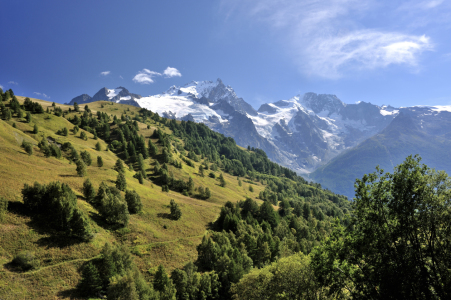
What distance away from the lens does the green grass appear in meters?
40.8

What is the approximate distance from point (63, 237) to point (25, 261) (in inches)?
393

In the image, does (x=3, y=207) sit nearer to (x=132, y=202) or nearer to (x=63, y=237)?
(x=63, y=237)

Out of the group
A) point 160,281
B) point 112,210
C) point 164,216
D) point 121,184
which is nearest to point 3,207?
point 112,210

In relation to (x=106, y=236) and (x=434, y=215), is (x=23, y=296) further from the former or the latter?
(x=434, y=215)

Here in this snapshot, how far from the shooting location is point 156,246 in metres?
64.1

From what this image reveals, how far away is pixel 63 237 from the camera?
51031 mm

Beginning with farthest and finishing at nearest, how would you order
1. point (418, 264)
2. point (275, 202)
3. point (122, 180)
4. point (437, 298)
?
1. point (275, 202)
2. point (122, 180)
3. point (418, 264)
4. point (437, 298)

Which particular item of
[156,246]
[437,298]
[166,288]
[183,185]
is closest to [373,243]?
[437,298]

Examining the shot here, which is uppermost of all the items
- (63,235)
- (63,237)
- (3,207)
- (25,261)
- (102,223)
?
(3,207)

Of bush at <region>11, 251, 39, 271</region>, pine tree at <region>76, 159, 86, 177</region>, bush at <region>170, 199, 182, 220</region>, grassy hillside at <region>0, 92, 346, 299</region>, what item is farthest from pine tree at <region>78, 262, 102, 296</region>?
pine tree at <region>76, 159, 86, 177</region>

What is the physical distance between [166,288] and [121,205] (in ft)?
103

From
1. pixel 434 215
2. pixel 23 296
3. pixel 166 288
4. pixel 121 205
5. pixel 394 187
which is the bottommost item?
pixel 23 296

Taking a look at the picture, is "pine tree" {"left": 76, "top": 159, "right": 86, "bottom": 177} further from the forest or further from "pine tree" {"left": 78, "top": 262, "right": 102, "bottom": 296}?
"pine tree" {"left": 78, "top": 262, "right": 102, "bottom": 296}

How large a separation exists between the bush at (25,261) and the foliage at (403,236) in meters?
56.4
